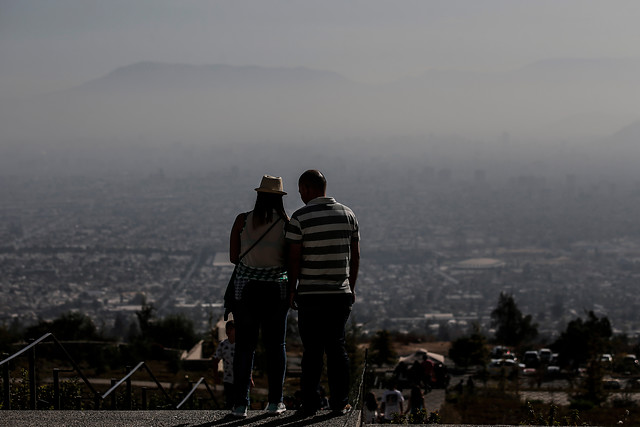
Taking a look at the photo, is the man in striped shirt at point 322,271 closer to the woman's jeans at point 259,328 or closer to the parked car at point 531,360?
the woman's jeans at point 259,328

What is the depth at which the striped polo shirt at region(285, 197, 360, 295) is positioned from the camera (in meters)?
4.16

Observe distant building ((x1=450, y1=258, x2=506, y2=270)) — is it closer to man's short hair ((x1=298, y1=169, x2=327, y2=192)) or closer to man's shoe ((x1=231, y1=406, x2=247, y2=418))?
man's shoe ((x1=231, y1=406, x2=247, y2=418))

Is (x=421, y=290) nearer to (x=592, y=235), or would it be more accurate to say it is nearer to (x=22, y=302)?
(x=22, y=302)

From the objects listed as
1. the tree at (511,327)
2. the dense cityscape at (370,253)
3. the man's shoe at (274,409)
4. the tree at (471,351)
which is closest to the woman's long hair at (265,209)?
the man's shoe at (274,409)

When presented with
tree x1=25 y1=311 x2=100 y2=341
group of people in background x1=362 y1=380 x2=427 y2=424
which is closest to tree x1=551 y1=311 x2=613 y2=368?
tree x1=25 y1=311 x2=100 y2=341

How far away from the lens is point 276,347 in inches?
177

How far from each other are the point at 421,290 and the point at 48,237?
210 feet

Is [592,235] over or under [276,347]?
under

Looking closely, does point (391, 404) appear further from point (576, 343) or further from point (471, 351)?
point (576, 343)

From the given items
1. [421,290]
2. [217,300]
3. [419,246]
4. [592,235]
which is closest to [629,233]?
[592,235]

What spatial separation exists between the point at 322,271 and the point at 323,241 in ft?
0.50

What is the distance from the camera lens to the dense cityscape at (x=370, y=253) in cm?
9062

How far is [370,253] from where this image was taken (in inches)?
5212

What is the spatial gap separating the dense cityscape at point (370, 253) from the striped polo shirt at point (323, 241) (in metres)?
46.4
